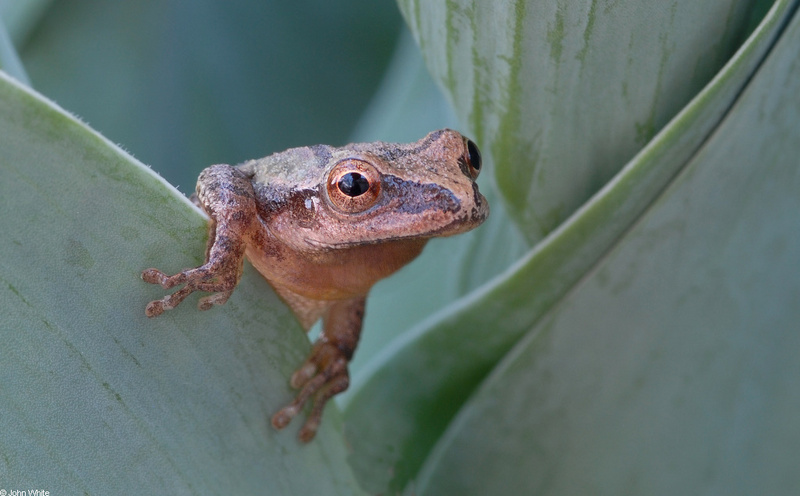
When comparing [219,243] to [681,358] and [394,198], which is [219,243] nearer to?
[394,198]

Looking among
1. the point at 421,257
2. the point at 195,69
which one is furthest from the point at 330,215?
the point at 195,69

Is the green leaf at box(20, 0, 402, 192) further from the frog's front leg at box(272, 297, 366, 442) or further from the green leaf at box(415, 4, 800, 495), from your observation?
the green leaf at box(415, 4, 800, 495)

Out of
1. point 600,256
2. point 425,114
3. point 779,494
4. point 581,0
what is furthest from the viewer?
point 425,114

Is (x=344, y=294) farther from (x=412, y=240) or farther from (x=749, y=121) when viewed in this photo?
(x=749, y=121)

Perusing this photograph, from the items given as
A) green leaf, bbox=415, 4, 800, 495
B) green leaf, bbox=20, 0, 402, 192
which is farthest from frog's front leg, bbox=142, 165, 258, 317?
green leaf, bbox=20, 0, 402, 192

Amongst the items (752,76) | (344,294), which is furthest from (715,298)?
(344,294)

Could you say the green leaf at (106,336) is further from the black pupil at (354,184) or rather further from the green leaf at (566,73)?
the green leaf at (566,73)

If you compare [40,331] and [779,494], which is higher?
[40,331]
